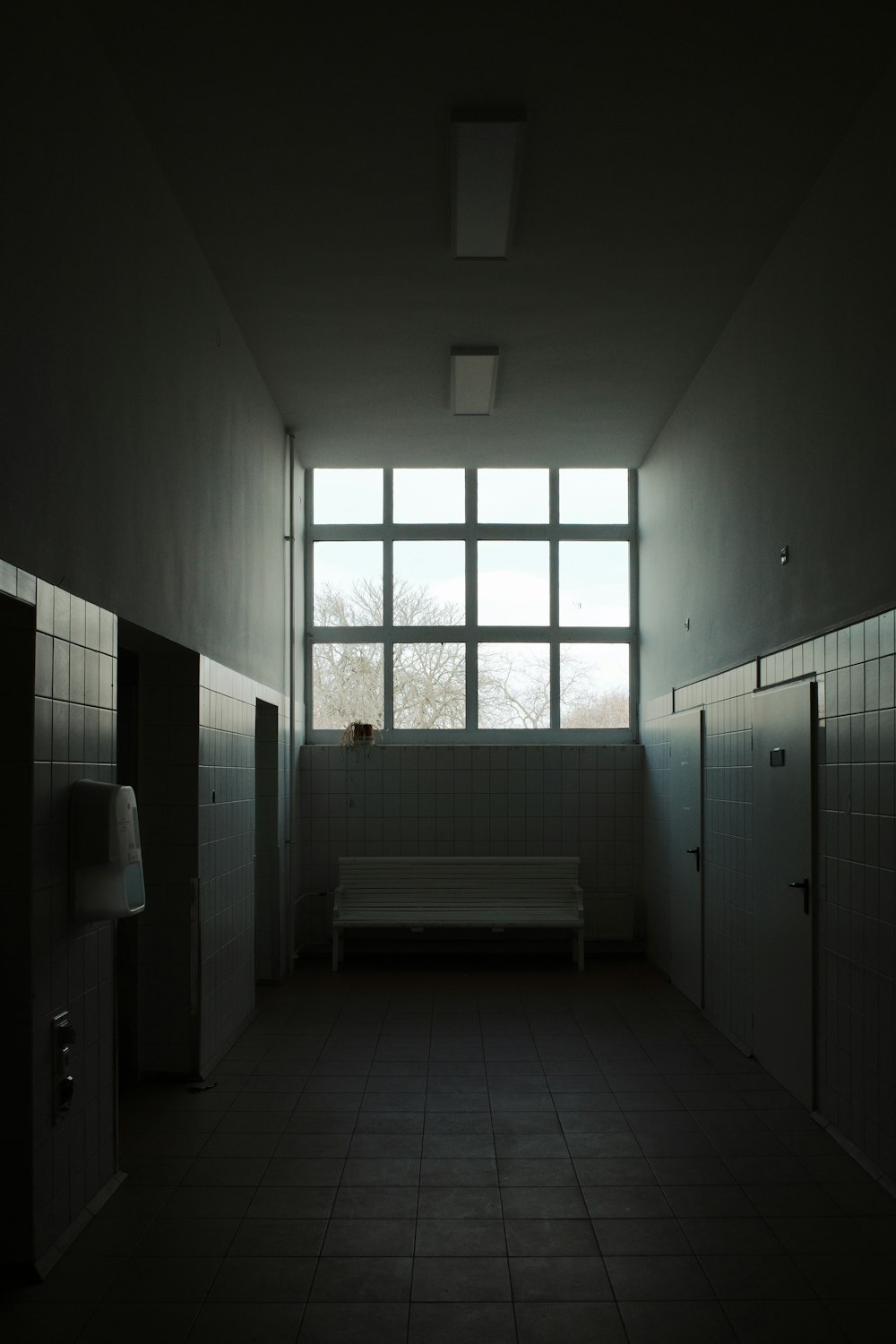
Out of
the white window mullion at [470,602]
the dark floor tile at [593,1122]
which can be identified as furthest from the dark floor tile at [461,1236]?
the white window mullion at [470,602]

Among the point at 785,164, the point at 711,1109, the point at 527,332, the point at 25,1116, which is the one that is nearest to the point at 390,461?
the point at 527,332

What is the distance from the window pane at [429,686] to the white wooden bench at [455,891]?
121 cm

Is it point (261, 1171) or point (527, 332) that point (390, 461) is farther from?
point (261, 1171)

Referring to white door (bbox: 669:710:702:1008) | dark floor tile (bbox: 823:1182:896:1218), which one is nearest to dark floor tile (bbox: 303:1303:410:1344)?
dark floor tile (bbox: 823:1182:896:1218)

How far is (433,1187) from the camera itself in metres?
3.77

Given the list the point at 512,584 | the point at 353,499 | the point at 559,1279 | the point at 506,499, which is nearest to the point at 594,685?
the point at 512,584

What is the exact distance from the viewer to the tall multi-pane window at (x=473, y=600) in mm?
9016

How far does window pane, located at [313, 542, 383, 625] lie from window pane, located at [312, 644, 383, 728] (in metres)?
0.23

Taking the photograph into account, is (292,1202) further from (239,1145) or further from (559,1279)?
(559,1279)

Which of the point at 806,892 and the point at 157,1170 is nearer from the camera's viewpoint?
the point at 157,1170

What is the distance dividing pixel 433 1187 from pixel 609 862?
507 centimetres

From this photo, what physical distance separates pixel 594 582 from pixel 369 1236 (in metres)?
6.45

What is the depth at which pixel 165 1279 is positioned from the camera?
10.1 feet

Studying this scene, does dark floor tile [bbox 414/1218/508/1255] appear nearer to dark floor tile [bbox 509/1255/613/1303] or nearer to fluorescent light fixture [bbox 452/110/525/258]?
dark floor tile [bbox 509/1255/613/1303]
